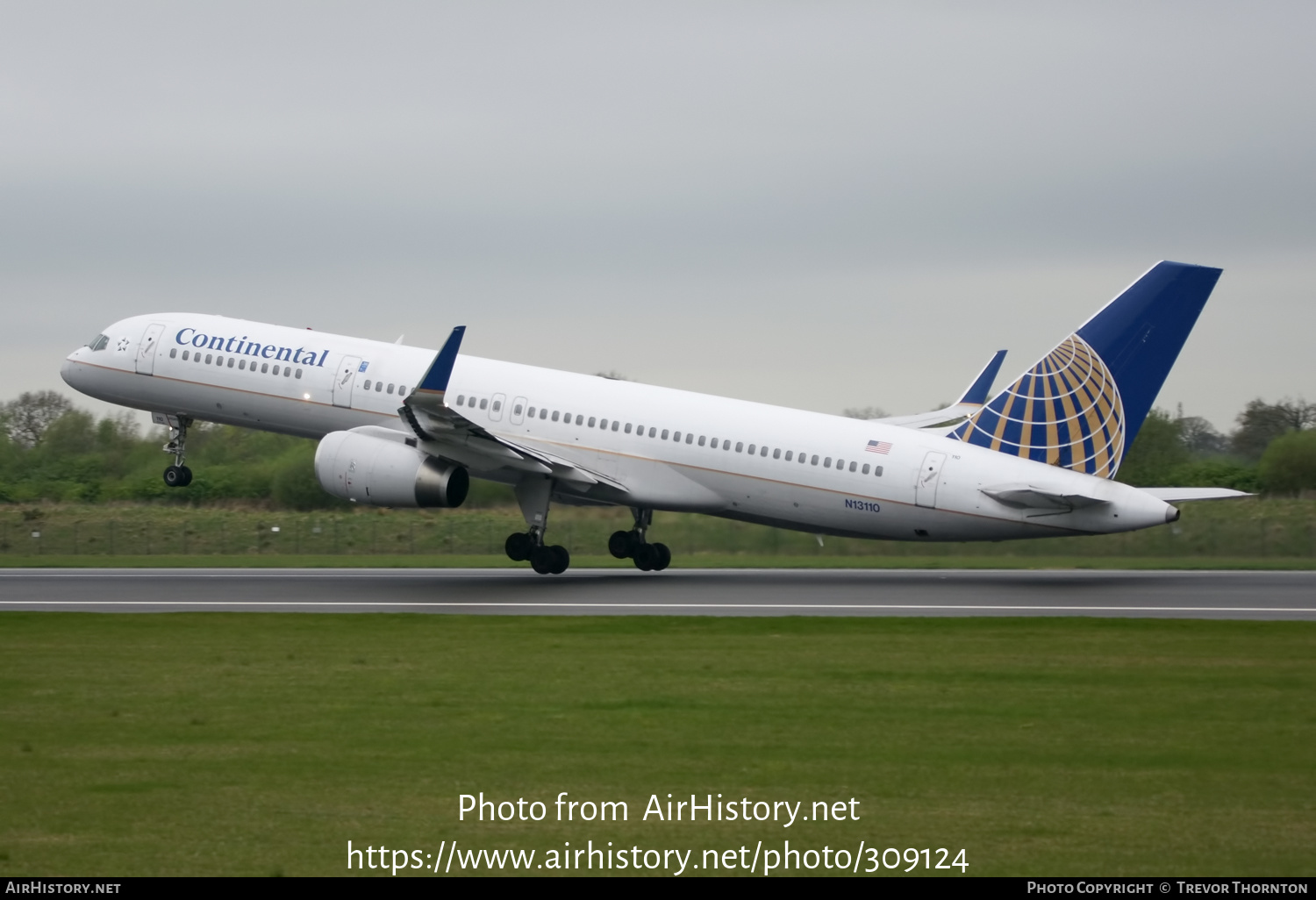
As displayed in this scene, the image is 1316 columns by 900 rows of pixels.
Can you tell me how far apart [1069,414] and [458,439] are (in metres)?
14.6

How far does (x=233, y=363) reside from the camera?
42625mm

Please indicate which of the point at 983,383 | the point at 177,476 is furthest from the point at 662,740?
the point at 177,476

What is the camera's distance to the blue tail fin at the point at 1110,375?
33969mm

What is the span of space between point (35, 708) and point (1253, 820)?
45.1ft

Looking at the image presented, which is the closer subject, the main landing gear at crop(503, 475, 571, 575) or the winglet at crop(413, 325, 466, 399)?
the winglet at crop(413, 325, 466, 399)

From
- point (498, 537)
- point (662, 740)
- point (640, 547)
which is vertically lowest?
point (498, 537)

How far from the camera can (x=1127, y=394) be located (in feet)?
113

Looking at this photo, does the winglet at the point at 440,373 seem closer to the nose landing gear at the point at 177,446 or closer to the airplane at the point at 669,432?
the airplane at the point at 669,432

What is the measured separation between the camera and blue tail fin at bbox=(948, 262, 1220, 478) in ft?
111

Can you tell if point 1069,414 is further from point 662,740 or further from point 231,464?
point 231,464

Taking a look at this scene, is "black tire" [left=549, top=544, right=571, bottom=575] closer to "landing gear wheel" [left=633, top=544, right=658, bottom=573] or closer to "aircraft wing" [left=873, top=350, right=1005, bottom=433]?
"landing gear wheel" [left=633, top=544, right=658, bottom=573]

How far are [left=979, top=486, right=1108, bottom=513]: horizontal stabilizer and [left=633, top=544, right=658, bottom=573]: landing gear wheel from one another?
10.0 meters

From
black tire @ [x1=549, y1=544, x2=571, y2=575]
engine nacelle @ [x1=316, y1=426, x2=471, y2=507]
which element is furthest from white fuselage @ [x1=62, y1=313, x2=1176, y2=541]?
engine nacelle @ [x1=316, y1=426, x2=471, y2=507]
